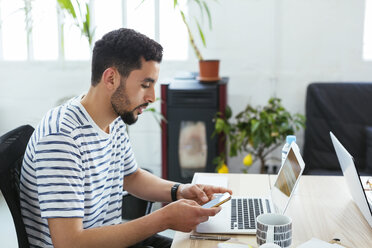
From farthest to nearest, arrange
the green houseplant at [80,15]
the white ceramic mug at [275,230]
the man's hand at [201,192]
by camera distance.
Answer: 1. the green houseplant at [80,15]
2. the man's hand at [201,192]
3. the white ceramic mug at [275,230]

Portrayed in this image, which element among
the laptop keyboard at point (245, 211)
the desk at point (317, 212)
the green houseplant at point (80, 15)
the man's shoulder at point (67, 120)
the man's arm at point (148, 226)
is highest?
the green houseplant at point (80, 15)

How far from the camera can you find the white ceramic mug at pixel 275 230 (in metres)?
1.17

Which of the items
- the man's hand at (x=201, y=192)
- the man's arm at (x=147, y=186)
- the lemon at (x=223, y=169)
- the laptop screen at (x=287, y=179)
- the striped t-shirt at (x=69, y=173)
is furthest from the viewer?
the lemon at (x=223, y=169)

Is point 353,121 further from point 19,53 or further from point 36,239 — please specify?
point 19,53

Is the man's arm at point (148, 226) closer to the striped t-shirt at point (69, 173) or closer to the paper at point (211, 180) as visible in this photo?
the striped t-shirt at point (69, 173)

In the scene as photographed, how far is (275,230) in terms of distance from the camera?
1.17 m

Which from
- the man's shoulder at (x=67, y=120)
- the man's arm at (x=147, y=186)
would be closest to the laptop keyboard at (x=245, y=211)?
the man's arm at (x=147, y=186)

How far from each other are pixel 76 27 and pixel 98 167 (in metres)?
2.36

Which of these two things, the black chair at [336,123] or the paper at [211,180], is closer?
the paper at [211,180]

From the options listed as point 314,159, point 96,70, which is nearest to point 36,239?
point 96,70

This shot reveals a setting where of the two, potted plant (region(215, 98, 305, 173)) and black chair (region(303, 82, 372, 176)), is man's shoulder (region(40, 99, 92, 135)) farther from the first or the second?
black chair (region(303, 82, 372, 176))

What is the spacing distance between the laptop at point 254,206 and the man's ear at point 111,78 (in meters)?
0.52

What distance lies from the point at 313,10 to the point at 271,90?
0.65m

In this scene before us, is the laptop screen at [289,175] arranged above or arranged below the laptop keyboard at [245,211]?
above
